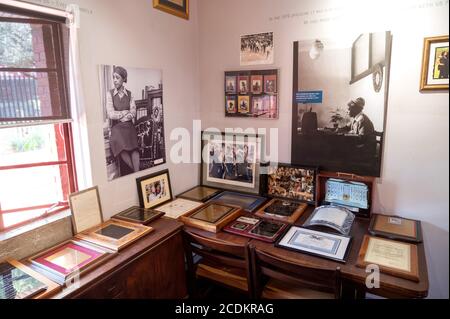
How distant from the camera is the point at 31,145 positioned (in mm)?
1537

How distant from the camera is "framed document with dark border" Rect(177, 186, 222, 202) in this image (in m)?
2.23

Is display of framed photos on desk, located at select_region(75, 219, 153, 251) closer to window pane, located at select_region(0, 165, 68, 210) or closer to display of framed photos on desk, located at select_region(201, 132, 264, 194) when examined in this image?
window pane, located at select_region(0, 165, 68, 210)

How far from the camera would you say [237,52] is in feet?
7.30

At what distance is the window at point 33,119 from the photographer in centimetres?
136

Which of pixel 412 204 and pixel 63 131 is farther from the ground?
pixel 63 131

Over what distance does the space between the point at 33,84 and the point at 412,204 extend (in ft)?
6.89

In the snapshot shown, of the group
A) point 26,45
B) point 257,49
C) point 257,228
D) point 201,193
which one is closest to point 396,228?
point 257,228

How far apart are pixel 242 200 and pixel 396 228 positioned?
0.96 m

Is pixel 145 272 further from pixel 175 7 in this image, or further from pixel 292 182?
pixel 175 7

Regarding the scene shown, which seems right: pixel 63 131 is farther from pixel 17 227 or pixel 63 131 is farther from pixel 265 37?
pixel 265 37

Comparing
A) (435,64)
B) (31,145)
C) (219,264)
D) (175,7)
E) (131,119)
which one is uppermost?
(175,7)

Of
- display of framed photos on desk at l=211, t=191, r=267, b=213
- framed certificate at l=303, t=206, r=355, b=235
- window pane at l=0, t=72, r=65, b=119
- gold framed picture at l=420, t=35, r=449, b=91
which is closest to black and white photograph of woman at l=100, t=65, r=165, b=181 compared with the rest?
window pane at l=0, t=72, r=65, b=119

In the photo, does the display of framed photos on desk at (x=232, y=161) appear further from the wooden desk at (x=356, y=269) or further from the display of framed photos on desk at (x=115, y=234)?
the display of framed photos on desk at (x=115, y=234)
